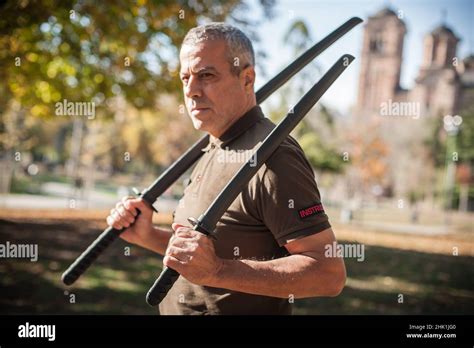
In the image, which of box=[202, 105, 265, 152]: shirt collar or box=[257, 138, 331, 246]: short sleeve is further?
box=[202, 105, 265, 152]: shirt collar

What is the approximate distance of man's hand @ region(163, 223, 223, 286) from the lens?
5.42ft

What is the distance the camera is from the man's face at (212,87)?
1.93 m

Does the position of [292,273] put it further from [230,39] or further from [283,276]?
[230,39]

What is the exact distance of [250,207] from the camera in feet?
5.88

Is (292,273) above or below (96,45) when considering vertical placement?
below

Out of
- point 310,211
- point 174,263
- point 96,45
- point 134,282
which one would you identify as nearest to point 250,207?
point 310,211

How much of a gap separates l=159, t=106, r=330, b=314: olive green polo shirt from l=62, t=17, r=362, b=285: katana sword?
0.28 ft

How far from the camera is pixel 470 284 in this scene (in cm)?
945

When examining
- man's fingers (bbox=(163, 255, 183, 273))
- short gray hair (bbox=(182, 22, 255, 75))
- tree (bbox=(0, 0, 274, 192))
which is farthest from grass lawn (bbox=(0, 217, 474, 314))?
short gray hair (bbox=(182, 22, 255, 75))

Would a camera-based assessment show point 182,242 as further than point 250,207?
No

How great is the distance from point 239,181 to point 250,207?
152 millimetres

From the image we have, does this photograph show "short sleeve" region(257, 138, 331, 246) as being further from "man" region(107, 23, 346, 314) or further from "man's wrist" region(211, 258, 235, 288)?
"man's wrist" region(211, 258, 235, 288)

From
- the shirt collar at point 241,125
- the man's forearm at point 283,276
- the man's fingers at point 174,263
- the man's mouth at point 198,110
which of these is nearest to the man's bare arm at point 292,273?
the man's forearm at point 283,276
